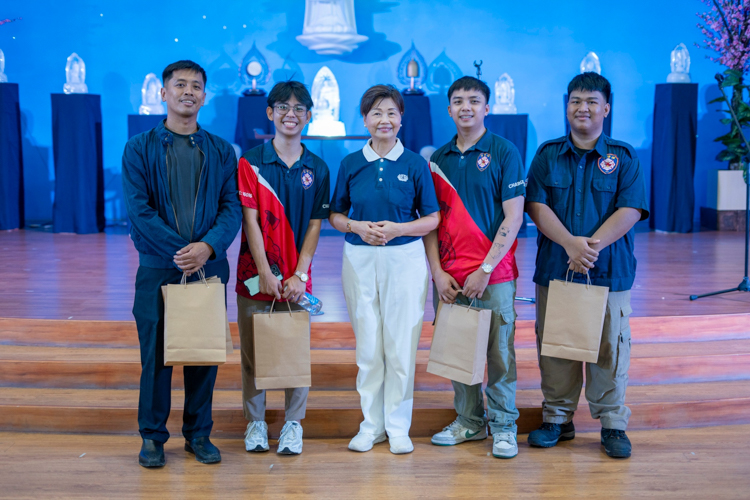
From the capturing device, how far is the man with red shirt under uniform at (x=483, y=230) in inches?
98.7

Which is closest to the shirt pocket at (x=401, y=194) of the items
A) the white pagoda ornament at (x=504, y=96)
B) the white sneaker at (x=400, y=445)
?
the white sneaker at (x=400, y=445)

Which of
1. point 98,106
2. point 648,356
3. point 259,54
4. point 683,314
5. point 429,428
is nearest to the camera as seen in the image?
point 429,428

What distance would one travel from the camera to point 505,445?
8.41 ft

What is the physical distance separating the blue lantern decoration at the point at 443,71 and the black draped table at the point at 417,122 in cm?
66

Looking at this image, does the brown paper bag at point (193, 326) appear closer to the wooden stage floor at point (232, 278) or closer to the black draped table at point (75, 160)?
the wooden stage floor at point (232, 278)

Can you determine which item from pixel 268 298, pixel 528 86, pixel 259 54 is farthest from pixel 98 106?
pixel 268 298

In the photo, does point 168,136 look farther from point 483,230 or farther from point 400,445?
point 400,445

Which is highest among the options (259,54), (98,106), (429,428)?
(259,54)

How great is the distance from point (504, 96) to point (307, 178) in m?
5.01

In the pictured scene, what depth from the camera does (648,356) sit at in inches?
127

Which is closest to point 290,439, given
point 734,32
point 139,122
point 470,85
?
point 470,85

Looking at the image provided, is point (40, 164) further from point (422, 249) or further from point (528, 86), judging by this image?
point (422, 249)

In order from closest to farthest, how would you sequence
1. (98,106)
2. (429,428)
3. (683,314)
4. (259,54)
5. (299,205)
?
(299,205), (429,428), (683,314), (98,106), (259,54)

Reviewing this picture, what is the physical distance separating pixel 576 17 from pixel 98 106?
5.17 m
